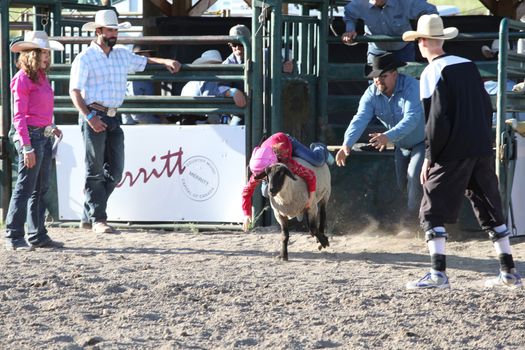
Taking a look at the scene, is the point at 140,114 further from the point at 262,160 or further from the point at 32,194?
the point at 262,160

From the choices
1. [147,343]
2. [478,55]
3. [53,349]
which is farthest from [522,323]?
[478,55]

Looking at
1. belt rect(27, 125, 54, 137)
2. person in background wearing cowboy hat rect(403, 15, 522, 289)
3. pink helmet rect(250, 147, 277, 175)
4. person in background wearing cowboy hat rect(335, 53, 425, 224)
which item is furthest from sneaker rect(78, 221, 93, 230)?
person in background wearing cowboy hat rect(403, 15, 522, 289)

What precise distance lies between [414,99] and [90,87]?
2929 mm

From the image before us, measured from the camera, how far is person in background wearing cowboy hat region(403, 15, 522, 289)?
6.92 meters

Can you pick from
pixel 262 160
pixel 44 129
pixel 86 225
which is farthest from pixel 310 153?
pixel 86 225

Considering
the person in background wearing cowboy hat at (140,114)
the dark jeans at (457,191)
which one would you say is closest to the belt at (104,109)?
the person in background wearing cowboy hat at (140,114)

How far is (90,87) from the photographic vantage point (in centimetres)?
952

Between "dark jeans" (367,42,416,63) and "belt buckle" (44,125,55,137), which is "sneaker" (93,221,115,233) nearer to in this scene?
"belt buckle" (44,125,55,137)

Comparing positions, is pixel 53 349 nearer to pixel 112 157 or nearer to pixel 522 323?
pixel 522 323

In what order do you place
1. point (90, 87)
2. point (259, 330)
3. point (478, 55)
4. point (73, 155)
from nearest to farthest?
point (259, 330) → point (90, 87) → point (73, 155) → point (478, 55)

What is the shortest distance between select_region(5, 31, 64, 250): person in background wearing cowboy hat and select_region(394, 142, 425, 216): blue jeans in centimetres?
300

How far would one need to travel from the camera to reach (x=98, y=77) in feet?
31.2

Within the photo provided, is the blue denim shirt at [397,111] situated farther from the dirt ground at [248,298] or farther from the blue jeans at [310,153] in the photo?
the dirt ground at [248,298]

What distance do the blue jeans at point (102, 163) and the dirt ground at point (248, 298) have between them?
1.78 feet
